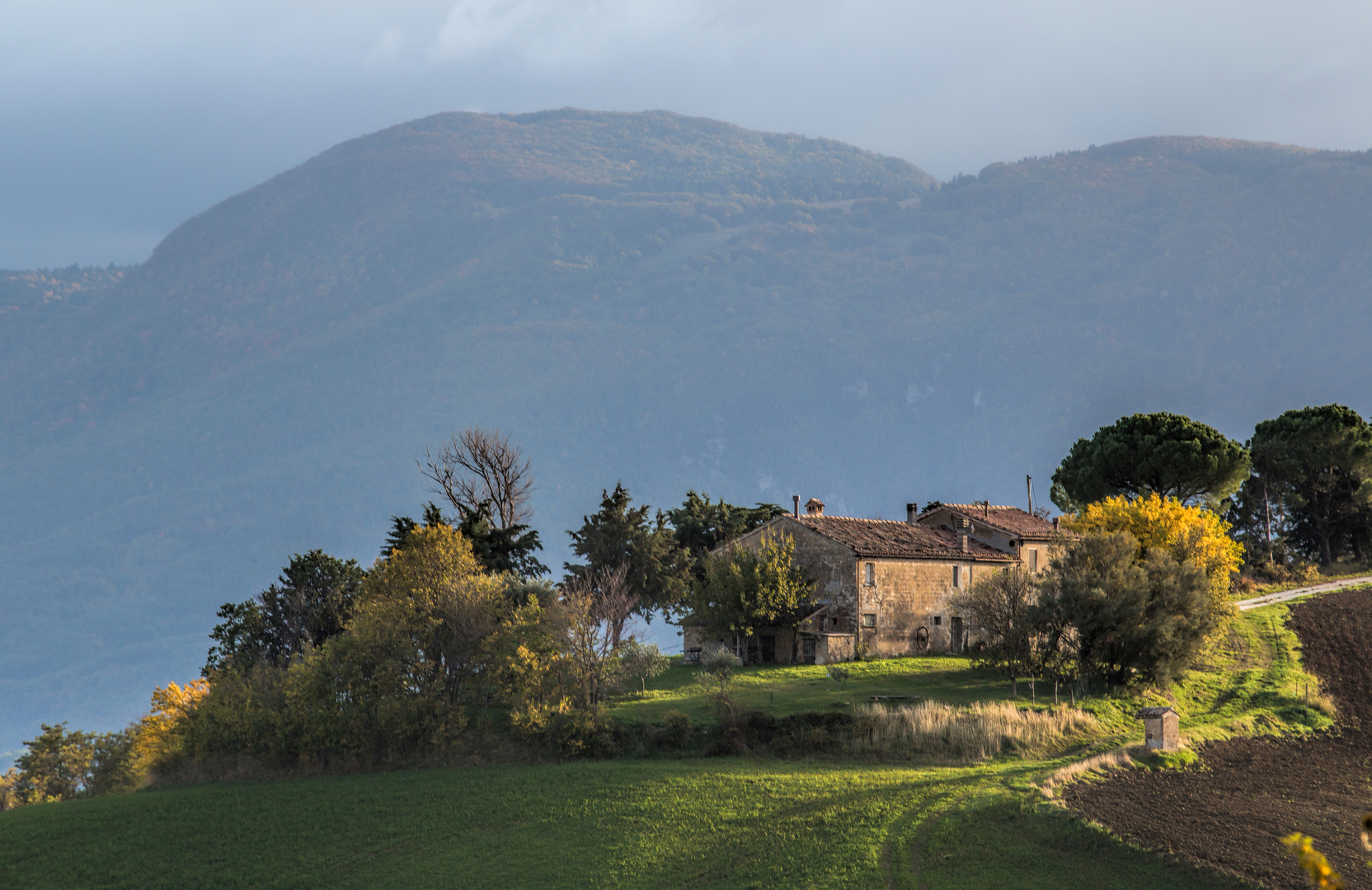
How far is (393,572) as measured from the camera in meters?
56.9

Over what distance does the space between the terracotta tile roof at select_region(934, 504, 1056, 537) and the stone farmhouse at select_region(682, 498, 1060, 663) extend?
2577 mm

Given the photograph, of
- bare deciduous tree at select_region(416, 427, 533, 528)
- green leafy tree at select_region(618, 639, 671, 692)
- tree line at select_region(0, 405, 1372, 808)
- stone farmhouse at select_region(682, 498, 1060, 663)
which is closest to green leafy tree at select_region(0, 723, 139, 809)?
tree line at select_region(0, 405, 1372, 808)

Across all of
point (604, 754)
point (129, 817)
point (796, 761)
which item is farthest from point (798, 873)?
point (129, 817)

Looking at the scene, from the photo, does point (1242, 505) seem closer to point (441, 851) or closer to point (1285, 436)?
point (1285, 436)

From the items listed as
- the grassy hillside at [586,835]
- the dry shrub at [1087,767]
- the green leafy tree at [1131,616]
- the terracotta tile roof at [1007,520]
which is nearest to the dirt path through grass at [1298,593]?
the terracotta tile roof at [1007,520]

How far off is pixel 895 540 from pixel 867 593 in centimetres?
608

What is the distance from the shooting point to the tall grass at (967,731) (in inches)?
1687

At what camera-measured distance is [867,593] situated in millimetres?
65125

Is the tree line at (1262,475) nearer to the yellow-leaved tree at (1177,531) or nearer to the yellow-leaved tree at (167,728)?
the yellow-leaved tree at (1177,531)

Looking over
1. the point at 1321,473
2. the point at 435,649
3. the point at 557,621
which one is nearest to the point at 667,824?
the point at 557,621

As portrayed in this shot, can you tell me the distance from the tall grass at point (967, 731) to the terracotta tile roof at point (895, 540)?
64.8 ft

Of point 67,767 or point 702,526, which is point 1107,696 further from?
point 67,767

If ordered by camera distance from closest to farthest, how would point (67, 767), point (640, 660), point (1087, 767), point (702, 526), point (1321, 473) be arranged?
point (1087, 767)
point (640, 660)
point (67, 767)
point (702, 526)
point (1321, 473)

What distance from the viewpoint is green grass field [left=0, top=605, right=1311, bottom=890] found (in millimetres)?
Result: 30547
